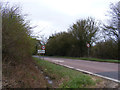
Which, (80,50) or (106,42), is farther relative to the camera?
(80,50)

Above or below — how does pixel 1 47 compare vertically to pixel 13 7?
below

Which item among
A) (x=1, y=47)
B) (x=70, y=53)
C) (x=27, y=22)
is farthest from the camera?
(x=70, y=53)

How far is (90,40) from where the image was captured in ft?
99.0

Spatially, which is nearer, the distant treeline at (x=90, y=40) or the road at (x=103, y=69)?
the road at (x=103, y=69)

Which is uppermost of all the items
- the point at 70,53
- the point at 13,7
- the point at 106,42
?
the point at 13,7

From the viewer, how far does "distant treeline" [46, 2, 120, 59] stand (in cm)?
2117

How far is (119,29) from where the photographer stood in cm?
1986

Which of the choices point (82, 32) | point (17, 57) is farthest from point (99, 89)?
point (82, 32)

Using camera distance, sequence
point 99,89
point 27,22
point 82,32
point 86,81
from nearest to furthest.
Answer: point 99,89, point 86,81, point 27,22, point 82,32

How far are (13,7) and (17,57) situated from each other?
139 inches

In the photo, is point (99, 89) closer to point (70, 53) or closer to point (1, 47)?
point (1, 47)

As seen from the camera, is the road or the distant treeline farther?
the distant treeline

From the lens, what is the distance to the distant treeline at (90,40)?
2117cm

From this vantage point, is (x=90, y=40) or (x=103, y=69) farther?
(x=90, y=40)
